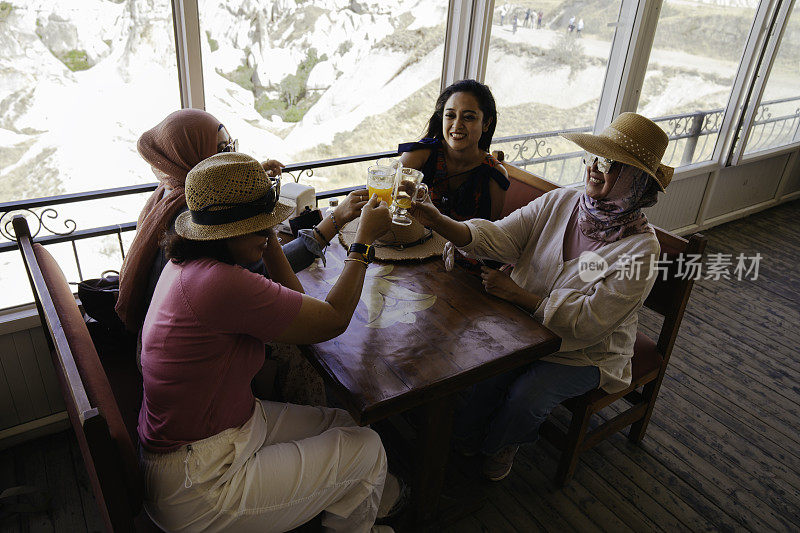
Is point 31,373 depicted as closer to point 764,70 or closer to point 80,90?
point 80,90

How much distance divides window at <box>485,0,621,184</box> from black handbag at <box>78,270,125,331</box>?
2354 mm

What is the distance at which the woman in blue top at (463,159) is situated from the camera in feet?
7.73

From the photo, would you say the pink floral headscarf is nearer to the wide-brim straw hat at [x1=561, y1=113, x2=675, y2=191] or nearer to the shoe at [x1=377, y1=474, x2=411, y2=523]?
the wide-brim straw hat at [x1=561, y1=113, x2=675, y2=191]

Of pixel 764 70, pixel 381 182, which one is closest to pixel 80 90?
pixel 381 182

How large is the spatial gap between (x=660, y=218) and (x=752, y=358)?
5.37 ft

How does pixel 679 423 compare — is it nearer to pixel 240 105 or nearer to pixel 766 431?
pixel 766 431

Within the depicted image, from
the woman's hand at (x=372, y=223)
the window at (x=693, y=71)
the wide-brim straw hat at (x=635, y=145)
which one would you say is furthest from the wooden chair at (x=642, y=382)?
the window at (x=693, y=71)

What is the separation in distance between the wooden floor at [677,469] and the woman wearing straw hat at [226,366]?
821mm

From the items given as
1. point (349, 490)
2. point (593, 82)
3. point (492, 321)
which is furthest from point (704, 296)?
point (349, 490)

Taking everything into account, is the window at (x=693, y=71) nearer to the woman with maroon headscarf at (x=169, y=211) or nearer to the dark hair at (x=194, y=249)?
the woman with maroon headscarf at (x=169, y=211)

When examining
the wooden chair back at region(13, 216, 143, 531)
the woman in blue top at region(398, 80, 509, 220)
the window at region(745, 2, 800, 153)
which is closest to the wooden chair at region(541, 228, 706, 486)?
the woman in blue top at region(398, 80, 509, 220)

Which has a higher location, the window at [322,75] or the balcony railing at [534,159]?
the window at [322,75]

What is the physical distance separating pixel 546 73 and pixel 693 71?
1.49 m

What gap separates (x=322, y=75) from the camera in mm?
2668
